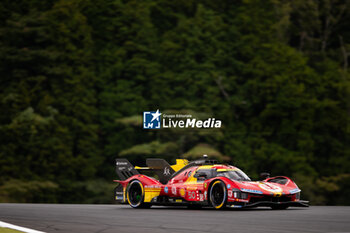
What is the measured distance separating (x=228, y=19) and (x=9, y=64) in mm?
16293

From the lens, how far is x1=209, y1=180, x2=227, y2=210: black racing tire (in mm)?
14887

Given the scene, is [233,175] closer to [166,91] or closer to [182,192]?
[182,192]

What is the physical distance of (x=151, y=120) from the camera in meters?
39.2

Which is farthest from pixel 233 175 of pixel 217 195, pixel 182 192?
pixel 182 192

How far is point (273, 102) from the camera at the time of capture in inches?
1468

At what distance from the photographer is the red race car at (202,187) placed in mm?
14586

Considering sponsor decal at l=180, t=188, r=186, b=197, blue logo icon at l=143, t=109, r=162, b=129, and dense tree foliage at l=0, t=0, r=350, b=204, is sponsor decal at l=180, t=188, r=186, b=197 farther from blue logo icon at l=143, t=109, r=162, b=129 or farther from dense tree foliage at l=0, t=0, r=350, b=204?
blue logo icon at l=143, t=109, r=162, b=129

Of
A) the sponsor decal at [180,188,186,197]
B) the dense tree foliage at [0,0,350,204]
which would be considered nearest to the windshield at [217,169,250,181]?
the sponsor decal at [180,188,186,197]

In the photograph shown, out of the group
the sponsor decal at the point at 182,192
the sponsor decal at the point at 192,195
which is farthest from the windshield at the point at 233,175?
the sponsor decal at the point at 182,192

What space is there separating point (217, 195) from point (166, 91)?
24.7 m

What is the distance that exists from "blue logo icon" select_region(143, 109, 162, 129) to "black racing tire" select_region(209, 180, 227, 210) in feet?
75.5

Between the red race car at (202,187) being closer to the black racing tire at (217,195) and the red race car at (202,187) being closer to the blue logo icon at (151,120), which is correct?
the black racing tire at (217,195)

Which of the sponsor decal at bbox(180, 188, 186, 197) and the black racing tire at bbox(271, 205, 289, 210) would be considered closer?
the black racing tire at bbox(271, 205, 289, 210)

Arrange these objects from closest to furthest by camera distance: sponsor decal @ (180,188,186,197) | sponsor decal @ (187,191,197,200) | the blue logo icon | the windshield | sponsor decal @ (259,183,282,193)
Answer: sponsor decal @ (259,183,282,193)
the windshield
sponsor decal @ (187,191,197,200)
sponsor decal @ (180,188,186,197)
the blue logo icon
